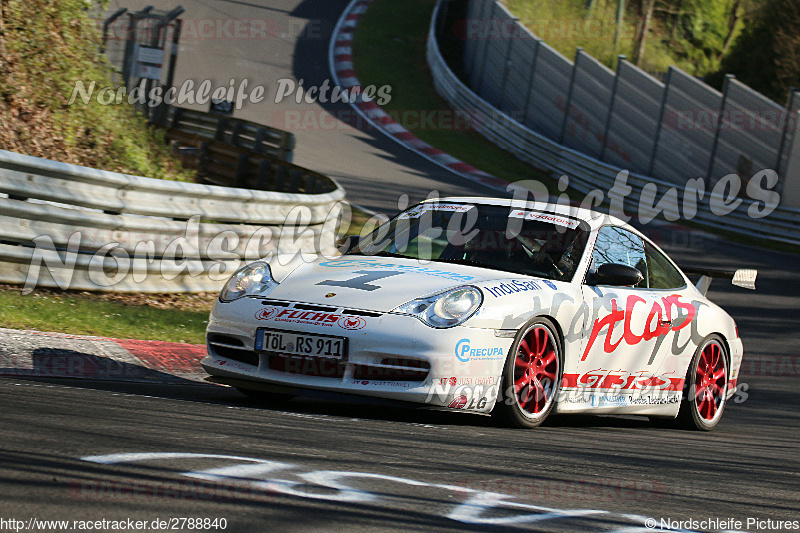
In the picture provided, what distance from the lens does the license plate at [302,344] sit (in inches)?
216

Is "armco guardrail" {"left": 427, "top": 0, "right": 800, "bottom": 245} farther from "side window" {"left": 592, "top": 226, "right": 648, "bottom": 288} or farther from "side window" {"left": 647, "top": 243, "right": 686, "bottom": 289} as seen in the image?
"side window" {"left": 592, "top": 226, "right": 648, "bottom": 288}

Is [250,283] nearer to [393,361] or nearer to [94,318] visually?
[393,361]

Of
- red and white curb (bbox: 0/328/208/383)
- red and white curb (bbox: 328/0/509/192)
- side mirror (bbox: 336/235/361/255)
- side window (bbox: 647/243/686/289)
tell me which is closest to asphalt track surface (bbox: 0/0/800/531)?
red and white curb (bbox: 0/328/208/383)

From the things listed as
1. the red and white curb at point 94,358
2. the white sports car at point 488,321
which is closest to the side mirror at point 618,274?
the white sports car at point 488,321

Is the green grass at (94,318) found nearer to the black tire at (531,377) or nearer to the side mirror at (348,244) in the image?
the side mirror at (348,244)

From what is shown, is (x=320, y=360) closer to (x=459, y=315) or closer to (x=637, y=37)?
(x=459, y=315)

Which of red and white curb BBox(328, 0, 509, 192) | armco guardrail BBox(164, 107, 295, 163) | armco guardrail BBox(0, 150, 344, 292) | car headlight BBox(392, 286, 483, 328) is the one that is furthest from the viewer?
red and white curb BBox(328, 0, 509, 192)

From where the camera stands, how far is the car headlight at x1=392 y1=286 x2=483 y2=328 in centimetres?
559

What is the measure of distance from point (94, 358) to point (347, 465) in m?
3.29

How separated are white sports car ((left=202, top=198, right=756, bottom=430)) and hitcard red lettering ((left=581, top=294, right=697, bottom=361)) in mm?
12

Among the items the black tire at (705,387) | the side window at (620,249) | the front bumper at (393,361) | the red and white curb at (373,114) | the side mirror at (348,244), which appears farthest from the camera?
the red and white curb at (373,114)

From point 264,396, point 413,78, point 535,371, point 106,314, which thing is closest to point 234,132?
point 106,314

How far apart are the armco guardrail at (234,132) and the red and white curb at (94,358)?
8466 mm

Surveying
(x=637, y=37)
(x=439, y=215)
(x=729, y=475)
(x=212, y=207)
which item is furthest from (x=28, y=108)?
(x=637, y=37)
